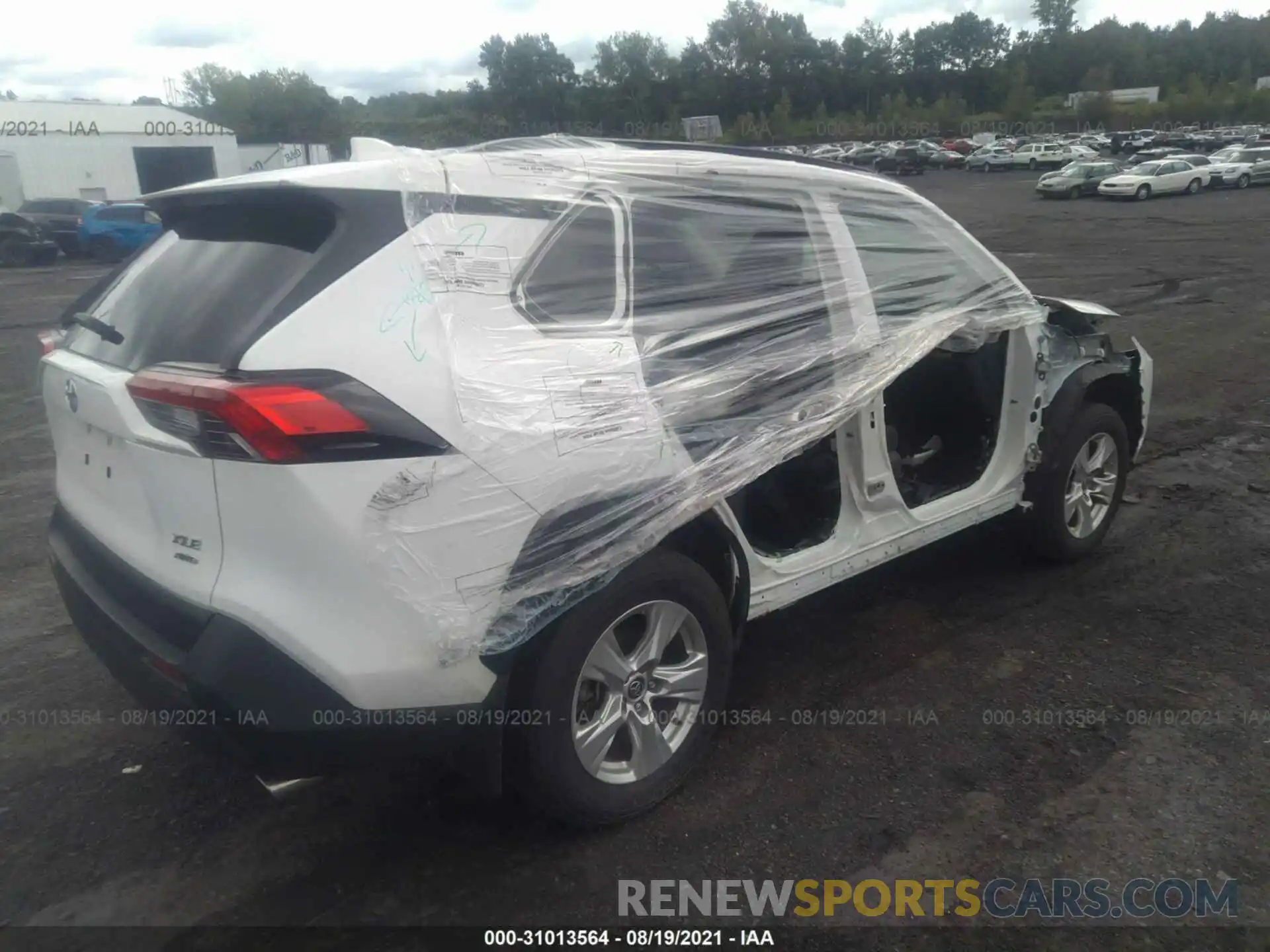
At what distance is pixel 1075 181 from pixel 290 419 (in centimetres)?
3447

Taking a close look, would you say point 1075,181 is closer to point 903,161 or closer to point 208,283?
point 903,161

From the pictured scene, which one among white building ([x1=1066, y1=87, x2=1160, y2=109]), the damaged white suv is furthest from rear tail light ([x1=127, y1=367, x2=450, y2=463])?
white building ([x1=1066, y1=87, x2=1160, y2=109])

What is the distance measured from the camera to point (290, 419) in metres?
2.02

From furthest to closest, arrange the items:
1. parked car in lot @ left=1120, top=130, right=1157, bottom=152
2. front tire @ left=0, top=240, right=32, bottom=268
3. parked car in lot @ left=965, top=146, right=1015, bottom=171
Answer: parked car in lot @ left=1120, top=130, right=1157, bottom=152 < parked car in lot @ left=965, top=146, right=1015, bottom=171 < front tire @ left=0, top=240, right=32, bottom=268

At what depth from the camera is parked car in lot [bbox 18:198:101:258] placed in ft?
72.0

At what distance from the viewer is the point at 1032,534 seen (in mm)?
4203

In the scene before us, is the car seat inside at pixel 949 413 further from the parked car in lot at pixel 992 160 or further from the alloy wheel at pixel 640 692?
the parked car in lot at pixel 992 160

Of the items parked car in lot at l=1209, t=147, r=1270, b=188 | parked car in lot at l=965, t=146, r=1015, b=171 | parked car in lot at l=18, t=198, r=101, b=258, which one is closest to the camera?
parked car in lot at l=18, t=198, r=101, b=258

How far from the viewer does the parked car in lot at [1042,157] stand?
157 ft

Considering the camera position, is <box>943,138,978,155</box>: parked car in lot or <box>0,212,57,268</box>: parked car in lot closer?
<box>0,212,57,268</box>: parked car in lot

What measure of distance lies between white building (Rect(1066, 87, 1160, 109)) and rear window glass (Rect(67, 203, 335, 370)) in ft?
282

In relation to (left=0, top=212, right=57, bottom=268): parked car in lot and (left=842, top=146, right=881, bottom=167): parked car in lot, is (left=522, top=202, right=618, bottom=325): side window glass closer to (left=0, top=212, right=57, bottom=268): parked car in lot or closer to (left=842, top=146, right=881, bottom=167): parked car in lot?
(left=0, top=212, right=57, bottom=268): parked car in lot

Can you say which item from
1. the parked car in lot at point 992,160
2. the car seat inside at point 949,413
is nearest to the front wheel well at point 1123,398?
the car seat inside at point 949,413

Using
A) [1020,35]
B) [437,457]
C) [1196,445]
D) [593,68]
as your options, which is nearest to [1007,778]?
[437,457]
